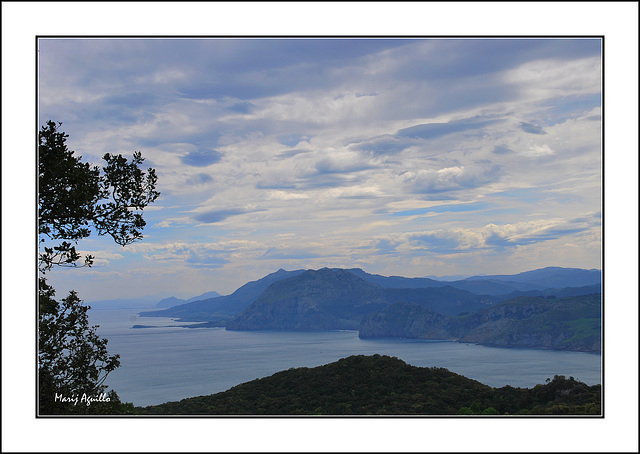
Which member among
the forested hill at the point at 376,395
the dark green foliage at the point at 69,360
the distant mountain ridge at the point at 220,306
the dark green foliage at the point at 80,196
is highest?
the dark green foliage at the point at 80,196

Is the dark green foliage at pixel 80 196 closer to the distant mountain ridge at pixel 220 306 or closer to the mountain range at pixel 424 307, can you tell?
the mountain range at pixel 424 307

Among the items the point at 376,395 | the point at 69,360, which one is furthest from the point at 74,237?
the point at 376,395

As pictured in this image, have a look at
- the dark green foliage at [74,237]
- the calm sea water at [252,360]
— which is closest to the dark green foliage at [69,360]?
the dark green foliage at [74,237]

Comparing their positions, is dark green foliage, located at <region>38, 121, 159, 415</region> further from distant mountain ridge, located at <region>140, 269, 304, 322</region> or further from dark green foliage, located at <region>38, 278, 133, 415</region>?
distant mountain ridge, located at <region>140, 269, 304, 322</region>

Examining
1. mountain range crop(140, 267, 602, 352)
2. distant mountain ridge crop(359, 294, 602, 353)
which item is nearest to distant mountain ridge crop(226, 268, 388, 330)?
mountain range crop(140, 267, 602, 352)

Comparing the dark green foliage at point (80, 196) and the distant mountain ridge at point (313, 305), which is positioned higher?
the dark green foliage at point (80, 196)
